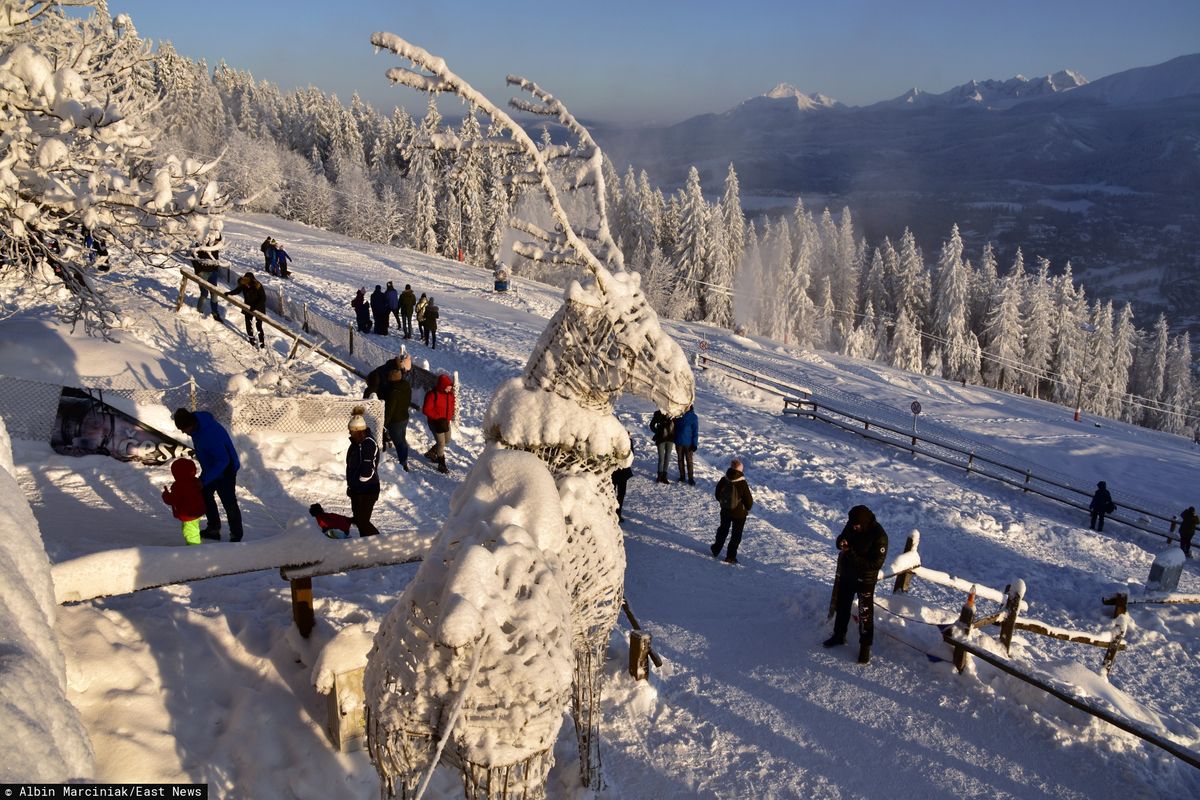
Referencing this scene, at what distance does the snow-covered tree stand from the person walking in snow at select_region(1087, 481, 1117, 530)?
15.9 m

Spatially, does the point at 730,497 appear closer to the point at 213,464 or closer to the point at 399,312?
the point at 213,464

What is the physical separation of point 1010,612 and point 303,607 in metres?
6.29

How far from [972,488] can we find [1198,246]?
215m

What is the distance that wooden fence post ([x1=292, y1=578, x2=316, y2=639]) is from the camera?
16.8 feet

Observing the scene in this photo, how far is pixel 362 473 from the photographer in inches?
296

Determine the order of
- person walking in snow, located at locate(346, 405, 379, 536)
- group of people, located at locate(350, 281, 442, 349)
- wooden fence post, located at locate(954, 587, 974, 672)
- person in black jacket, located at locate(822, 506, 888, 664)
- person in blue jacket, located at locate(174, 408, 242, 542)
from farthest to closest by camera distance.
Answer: group of people, located at locate(350, 281, 442, 349) < person walking in snow, located at locate(346, 405, 379, 536) < person in blue jacket, located at locate(174, 408, 242, 542) < person in black jacket, located at locate(822, 506, 888, 664) < wooden fence post, located at locate(954, 587, 974, 672)

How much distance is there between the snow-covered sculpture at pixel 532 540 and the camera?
9.53ft

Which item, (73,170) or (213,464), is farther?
(213,464)

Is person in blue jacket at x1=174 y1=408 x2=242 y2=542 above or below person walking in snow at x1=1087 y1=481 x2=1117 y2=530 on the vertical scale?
above

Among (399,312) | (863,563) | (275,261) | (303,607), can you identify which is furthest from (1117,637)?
(275,261)

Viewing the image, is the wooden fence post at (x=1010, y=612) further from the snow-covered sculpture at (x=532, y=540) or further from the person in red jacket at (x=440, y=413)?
the person in red jacket at (x=440, y=413)

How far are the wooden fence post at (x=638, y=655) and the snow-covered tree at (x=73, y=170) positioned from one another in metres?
5.09

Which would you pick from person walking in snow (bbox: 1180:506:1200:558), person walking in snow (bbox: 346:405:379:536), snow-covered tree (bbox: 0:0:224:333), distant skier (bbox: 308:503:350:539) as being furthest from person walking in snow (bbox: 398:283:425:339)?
person walking in snow (bbox: 1180:506:1200:558)

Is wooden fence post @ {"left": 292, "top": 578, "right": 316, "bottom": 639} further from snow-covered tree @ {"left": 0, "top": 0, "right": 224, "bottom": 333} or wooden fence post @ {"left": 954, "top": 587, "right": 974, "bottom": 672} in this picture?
wooden fence post @ {"left": 954, "top": 587, "right": 974, "bottom": 672}
